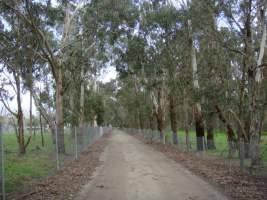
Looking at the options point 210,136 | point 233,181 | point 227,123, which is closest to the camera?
point 233,181

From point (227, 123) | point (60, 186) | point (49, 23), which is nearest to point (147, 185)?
point (60, 186)

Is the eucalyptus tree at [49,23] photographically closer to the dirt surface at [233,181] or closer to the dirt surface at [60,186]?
the dirt surface at [60,186]

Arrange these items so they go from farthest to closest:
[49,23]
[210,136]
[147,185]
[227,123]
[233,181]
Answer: [210,136] < [49,23] < [227,123] < [233,181] < [147,185]

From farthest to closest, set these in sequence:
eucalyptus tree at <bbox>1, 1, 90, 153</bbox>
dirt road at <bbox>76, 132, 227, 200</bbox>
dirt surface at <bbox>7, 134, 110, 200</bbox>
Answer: eucalyptus tree at <bbox>1, 1, 90, 153</bbox>, dirt surface at <bbox>7, 134, 110, 200</bbox>, dirt road at <bbox>76, 132, 227, 200</bbox>

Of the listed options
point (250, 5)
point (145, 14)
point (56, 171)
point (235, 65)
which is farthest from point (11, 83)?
point (250, 5)

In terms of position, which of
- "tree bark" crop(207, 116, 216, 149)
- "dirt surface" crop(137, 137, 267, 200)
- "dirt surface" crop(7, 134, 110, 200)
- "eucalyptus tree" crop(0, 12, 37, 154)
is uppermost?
"eucalyptus tree" crop(0, 12, 37, 154)

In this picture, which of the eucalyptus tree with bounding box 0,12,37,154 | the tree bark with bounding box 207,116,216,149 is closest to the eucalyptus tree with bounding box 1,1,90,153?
the eucalyptus tree with bounding box 0,12,37,154

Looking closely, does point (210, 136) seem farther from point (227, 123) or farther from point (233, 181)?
point (233, 181)

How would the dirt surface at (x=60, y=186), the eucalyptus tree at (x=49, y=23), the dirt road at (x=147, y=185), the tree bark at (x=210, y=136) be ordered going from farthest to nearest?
the tree bark at (x=210, y=136) < the eucalyptus tree at (x=49, y=23) < the dirt surface at (x=60, y=186) < the dirt road at (x=147, y=185)

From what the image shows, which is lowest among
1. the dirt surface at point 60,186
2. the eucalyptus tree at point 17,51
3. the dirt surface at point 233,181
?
the dirt surface at point 233,181

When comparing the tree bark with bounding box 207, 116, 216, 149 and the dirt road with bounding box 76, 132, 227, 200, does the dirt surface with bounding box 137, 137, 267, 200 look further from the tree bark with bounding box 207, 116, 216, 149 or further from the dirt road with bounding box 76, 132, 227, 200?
the tree bark with bounding box 207, 116, 216, 149

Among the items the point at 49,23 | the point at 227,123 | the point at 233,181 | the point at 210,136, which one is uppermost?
the point at 49,23

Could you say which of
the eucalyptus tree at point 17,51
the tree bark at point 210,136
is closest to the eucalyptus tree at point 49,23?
the eucalyptus tree at point 17,51

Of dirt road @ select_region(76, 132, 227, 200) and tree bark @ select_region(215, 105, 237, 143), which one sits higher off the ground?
tree bark @ select_region(215, 105, 237, 143)
